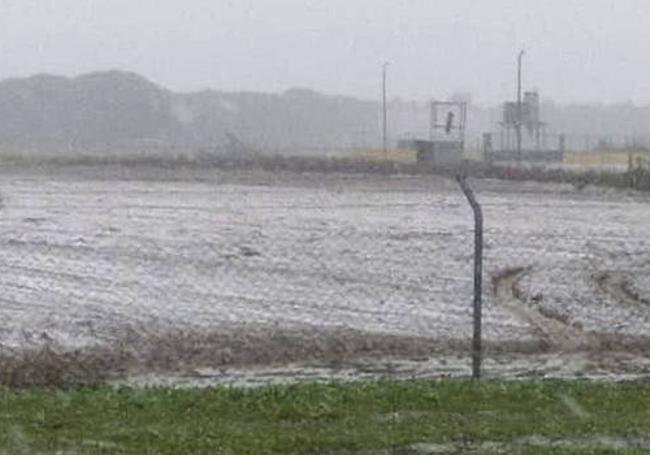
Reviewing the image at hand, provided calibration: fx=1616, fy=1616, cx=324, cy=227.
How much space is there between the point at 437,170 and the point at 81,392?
54.4 m

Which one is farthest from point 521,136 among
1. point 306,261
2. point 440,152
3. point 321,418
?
point 321,418

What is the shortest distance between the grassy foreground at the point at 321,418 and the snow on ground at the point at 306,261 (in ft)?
21.0

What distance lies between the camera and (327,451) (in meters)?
10.4

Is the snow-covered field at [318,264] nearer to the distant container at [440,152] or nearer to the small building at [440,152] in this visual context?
the small building at [440,152]

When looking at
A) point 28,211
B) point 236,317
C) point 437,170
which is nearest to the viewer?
point 236,317

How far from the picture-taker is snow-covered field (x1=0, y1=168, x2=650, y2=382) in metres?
21.3

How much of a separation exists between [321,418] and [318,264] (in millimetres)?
17546

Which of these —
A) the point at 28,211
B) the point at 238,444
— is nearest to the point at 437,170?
the point at 28,211

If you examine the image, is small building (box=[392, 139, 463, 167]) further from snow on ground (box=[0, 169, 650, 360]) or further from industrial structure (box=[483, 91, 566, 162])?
snow on ground (box=[0, 169, 650, 360])

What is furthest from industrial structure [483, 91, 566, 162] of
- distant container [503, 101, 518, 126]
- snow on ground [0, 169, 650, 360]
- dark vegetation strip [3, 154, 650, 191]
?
snow on ground [0, 169, 650, 360]

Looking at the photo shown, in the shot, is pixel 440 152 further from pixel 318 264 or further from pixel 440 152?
pixel 318 264

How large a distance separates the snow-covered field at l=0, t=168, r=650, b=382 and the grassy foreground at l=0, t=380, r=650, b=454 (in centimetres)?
629

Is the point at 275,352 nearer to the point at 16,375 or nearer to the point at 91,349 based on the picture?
the point at 91,349

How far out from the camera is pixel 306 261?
29766 millimetres
